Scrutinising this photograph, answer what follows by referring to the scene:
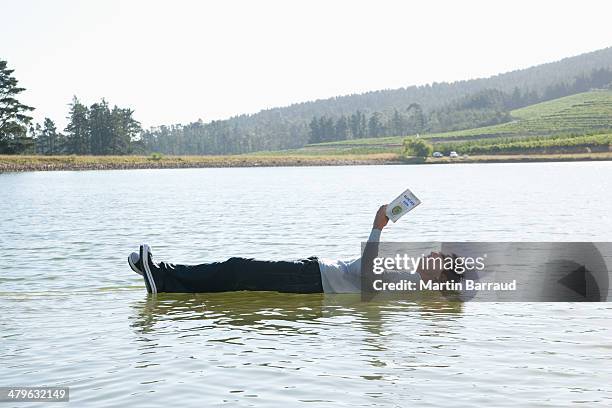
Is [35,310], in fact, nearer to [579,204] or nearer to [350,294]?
[350,294]

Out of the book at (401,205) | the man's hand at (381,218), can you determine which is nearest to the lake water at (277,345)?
the man's hand at (381,218)

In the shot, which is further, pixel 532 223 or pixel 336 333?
pixel 532 223

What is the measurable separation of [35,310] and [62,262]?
335 inches

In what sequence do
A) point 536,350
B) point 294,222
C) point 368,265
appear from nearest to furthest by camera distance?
point 536,350 → point 368,265 → point 294,222

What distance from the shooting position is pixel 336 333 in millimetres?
13430

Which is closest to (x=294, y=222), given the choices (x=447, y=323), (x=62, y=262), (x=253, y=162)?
(x=62, y=262)

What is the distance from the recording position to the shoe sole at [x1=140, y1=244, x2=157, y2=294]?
51.8ft

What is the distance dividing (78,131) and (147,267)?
163 meters

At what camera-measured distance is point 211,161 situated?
580ft

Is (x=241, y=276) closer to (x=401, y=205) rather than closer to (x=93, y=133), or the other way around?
(x=401, y=205)

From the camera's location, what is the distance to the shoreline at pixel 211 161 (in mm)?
132750

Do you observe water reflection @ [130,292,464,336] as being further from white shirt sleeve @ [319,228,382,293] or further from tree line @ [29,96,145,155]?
tree line @ [29,96,145,155]

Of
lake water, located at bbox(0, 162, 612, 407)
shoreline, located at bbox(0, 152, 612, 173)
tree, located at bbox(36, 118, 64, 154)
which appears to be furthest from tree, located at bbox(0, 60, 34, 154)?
lake water, located at bbox(0, 162, 612, 407)

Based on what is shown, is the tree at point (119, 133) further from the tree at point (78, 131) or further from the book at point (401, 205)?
the book at point (401, 205)
